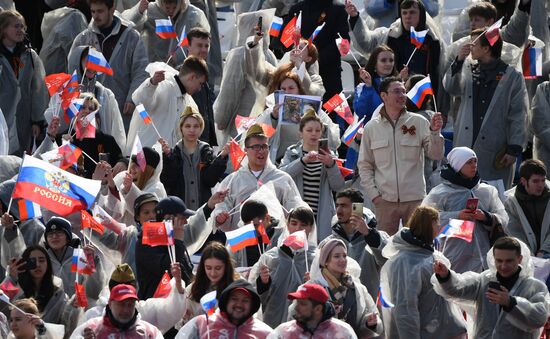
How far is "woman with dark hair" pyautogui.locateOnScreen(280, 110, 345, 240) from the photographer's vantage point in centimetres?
1969

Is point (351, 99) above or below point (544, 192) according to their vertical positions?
below

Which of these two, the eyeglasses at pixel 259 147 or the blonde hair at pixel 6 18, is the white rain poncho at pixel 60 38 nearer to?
the blonde hair at pixel 6 18

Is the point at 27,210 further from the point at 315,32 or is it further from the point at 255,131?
the point at 315,32

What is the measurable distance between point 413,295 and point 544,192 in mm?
2326

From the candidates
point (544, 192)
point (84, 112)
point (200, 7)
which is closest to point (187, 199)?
point (84, 112)

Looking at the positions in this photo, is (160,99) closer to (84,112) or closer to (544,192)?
(84,112)

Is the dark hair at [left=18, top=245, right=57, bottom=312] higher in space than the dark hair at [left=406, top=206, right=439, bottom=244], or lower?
lower

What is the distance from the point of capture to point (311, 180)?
1984 centimetres

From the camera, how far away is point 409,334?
1708cm

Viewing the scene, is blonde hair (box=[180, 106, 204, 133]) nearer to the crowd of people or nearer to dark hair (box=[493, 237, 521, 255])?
the crowd of people

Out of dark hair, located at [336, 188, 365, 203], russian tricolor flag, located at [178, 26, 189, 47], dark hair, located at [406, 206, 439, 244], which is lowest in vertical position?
russian tricolor flag, located at [178, 26, 189, 47]

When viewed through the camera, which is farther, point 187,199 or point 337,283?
point 187,199

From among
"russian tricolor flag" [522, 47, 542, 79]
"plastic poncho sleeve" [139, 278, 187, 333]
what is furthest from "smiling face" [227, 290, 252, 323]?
"russian tricolor flag" [522, 47, 542, 79]

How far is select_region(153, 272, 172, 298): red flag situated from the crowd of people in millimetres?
26
